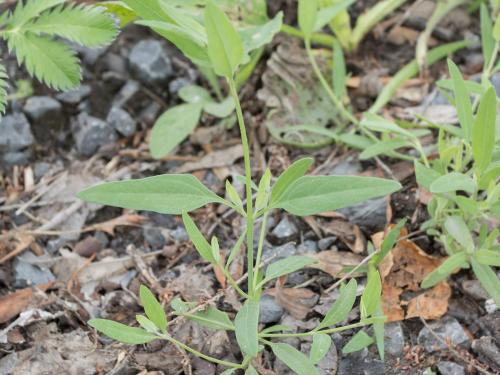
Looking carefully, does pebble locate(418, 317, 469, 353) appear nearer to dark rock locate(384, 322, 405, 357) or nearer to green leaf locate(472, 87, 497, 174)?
dark rock locate(384, 322, 405, 357)

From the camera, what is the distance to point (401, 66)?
2801 millimetres

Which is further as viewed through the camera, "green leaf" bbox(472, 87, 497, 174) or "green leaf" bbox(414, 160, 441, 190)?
"green leaf" bbox(414, 160, 441, 190)

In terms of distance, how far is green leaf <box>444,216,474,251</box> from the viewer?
1.80 m

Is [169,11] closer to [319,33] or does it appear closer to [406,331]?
[406,331]

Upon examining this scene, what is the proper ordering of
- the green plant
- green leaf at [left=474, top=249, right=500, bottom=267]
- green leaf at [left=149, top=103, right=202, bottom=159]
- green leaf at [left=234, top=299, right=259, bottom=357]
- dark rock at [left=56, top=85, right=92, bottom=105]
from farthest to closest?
1. dark rock at [left=56, top=85, right=92, bottom=105]
2. green leaf at [left=149, top=103, right=202, bottom=159]
3. the green plant
4. green leaf at [left=474, top=249, right=500, bottom=267]
5. green leaf at [left=234, top=299, right=259, bottom=357]

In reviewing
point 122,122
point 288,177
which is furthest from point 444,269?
point 122,122

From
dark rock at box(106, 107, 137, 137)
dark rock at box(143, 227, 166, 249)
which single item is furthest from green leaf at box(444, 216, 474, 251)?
dark rock at box(106, 107, 137, 137)

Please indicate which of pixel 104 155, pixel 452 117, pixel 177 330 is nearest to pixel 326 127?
pixel 452 117

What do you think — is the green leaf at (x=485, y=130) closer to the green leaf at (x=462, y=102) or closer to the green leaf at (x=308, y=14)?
the green leaf at (x=462, y=102)

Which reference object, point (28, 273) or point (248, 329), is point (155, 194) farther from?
point (28, 273)

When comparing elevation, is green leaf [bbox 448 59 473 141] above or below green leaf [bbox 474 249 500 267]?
above

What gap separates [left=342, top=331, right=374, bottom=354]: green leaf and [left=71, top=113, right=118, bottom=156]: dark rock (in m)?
1.35

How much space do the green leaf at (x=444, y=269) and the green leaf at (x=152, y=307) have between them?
742mm

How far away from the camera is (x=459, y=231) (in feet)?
5.97
